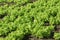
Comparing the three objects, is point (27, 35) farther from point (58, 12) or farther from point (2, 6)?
point (2, 6)

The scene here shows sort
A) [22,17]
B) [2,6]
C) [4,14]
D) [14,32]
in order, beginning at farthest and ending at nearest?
[2,6]
[4,14]
[22,17]
[14,32]

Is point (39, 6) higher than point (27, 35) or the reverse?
higher

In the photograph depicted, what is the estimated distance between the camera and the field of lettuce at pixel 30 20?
861 centimetres

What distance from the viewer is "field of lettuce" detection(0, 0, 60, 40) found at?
28.2 feet

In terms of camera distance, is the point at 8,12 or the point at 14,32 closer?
the point at 14,32

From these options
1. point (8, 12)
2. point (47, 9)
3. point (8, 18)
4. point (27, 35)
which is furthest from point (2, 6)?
point (27, 35)

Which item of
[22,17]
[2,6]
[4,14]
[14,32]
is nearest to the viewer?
[14,32]

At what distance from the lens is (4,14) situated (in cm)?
1059

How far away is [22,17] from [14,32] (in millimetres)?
1232

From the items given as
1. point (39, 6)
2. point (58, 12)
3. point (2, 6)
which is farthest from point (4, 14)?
point (58, 12)

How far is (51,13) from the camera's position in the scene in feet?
32.5

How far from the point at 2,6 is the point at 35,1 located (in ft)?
5.69

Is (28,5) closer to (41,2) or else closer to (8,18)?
(41,2)

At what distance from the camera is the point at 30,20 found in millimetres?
9547
